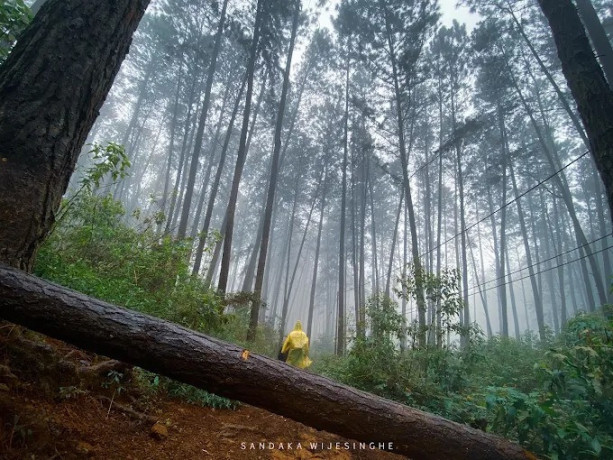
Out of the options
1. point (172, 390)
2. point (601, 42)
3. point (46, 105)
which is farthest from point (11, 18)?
point (601, 42)

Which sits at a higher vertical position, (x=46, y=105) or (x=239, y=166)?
(x=239, y=166)

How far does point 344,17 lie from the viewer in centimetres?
1466

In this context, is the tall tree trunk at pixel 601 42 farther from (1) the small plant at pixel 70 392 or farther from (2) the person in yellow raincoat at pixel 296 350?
(1) the small plant at pixel 70 392

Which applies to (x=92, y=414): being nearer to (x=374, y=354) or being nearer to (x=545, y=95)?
(x=374, y=354)

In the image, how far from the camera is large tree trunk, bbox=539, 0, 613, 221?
2619 mm

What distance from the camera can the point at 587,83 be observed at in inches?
112

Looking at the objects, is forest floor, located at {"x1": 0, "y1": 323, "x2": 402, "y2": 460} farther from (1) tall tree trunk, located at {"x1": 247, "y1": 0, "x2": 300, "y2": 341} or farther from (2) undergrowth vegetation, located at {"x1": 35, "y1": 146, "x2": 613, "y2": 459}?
(1) tall tree trunk, located at {"x1": 247, "y1": 0, "x2": 300, "y2": 341}

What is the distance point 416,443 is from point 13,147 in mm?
3306

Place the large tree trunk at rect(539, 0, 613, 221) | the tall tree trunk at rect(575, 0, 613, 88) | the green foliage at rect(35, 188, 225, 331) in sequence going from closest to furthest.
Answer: the large tree trunk at rect(539, 0, 613, 221)
the green foliage at rect(35, 188, 225, 331)
the tall tree trunk at rect(575, 0, 613, 88)

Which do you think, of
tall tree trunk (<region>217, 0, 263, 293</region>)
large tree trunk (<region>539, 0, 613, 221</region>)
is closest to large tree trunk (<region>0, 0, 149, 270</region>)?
large tree trunk (<region>539, 0, 613, 221</region>)

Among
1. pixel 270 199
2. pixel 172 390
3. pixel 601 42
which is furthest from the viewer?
pixel 270 199

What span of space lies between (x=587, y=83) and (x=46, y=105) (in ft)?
15.1

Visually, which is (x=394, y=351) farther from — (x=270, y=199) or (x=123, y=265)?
(x=270, y=199)

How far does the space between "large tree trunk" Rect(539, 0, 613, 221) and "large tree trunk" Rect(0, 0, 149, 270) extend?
4246 mm
